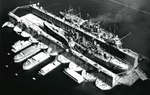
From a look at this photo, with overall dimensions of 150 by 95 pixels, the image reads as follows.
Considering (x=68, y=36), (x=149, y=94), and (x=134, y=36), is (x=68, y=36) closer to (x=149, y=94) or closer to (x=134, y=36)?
(x=134, y=36)

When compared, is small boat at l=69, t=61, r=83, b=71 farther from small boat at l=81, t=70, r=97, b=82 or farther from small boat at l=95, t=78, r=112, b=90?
small boat at l=95, t=78, r=112, b=90

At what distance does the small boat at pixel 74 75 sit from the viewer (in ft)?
336

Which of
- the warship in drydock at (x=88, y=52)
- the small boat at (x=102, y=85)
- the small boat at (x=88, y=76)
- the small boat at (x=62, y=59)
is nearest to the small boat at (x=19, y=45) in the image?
the warship in drydock at (x=88, y=52)

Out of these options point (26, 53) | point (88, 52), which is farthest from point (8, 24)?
point (88, 52)

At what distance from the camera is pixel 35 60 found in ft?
365

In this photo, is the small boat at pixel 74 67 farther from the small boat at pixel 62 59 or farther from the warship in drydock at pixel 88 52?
the small boat at pixel 62 59

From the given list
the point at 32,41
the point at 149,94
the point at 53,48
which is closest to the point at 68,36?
the point at 53,48

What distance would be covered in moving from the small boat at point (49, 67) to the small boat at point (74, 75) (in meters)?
5.49

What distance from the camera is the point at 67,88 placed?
3939 inches

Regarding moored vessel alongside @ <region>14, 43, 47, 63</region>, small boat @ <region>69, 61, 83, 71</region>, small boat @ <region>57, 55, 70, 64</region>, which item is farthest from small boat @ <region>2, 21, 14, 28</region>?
small boat @ <region>69, 61, 83, 71</region>

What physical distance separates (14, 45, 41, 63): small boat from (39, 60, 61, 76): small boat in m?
11.7

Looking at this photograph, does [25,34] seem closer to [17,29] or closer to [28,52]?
[17,29]

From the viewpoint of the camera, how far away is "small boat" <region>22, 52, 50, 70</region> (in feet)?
359

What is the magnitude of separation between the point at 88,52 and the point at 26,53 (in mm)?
26968
